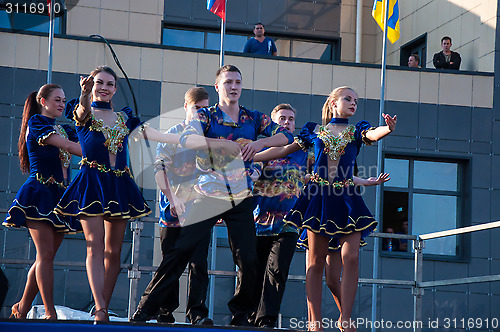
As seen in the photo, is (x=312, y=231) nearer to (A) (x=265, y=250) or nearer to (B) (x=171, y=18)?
(A) (x=265, y=250)

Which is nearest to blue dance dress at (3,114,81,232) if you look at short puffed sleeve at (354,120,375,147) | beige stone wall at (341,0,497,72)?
short puffed sleeve at (354,120,375,147)

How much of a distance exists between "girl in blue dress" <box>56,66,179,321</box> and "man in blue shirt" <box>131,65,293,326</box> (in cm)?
29

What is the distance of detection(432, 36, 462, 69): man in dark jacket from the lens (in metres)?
13.6

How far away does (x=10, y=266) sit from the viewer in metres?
7.53

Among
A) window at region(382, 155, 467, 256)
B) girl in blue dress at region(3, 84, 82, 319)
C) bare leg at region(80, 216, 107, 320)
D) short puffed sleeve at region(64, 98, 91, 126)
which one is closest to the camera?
bare leg at region(80, 216, 107, 320)

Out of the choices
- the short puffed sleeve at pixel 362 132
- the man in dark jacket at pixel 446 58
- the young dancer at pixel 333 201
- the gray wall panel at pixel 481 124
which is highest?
the man in dark jacket at pixel 446 58

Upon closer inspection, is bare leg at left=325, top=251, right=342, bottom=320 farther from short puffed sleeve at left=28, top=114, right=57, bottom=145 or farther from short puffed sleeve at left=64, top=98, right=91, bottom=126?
short puffed sleeve at left=28, top=114, right=57, bottom=145

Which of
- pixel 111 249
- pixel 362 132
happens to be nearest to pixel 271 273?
pixel 111 249

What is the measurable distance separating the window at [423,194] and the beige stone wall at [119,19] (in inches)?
196

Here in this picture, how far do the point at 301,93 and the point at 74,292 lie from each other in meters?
5.10

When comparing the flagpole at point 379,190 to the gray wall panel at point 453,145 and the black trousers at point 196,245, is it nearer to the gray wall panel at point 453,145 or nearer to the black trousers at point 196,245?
the gray wall panel at point 453,145

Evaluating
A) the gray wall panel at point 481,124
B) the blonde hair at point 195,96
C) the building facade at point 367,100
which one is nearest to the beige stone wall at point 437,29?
the building facade at point 367,100

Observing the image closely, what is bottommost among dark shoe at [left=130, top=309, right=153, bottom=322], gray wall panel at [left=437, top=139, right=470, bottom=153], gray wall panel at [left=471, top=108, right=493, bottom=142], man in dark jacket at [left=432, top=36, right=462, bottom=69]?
dark shoe at [left=130, top=309, right=153, bottom=322]

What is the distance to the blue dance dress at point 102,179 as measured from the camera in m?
5.72
